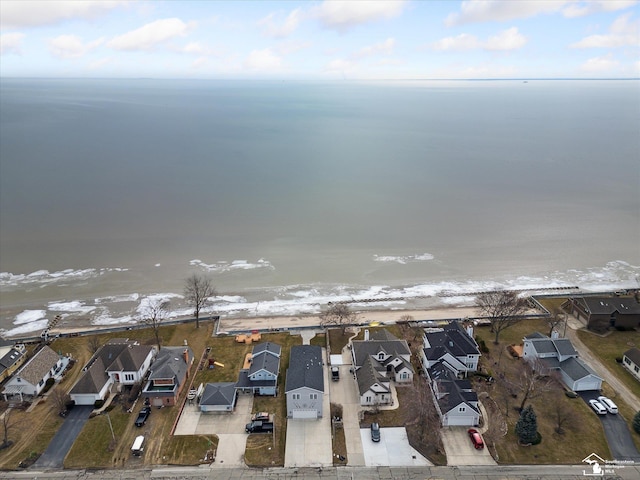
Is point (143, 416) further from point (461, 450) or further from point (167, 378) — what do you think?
point (461, 450)

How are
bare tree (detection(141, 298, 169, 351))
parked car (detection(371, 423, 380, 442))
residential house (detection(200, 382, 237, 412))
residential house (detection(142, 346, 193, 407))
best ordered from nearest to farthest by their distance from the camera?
parked car (detection(371, 423, 380, 442)) → residential house (detection(200, 382, 237, 412)) → residential house (detection(142, 346, 193, 407)) → bare tree (detection(141, 298, 169, 351))

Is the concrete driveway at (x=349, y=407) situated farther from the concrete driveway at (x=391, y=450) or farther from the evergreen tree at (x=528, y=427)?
the evergreen tree at (x=528, y=427)

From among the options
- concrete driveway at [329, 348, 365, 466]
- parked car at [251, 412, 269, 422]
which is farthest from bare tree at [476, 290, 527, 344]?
parked car at [251, 412, 269, 422]

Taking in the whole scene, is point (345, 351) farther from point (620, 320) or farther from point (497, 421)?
point (620, 320)

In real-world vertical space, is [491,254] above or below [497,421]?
below

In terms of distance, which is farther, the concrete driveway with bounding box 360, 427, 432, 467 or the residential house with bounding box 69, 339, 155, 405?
the residential house with bounding box 69, 339, 155, 405

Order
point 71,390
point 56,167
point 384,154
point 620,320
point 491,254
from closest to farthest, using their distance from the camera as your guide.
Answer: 1. point 71,390
2. point 620,320
3. point 491,254
4. point 56,167
5. point 384,154

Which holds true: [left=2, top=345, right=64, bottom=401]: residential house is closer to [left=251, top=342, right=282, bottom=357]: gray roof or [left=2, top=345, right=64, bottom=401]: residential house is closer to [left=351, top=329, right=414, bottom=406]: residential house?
[left=251, top=342, right=282, bottom=357]: gray roof

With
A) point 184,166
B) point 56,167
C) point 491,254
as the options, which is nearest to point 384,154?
point 184,166
